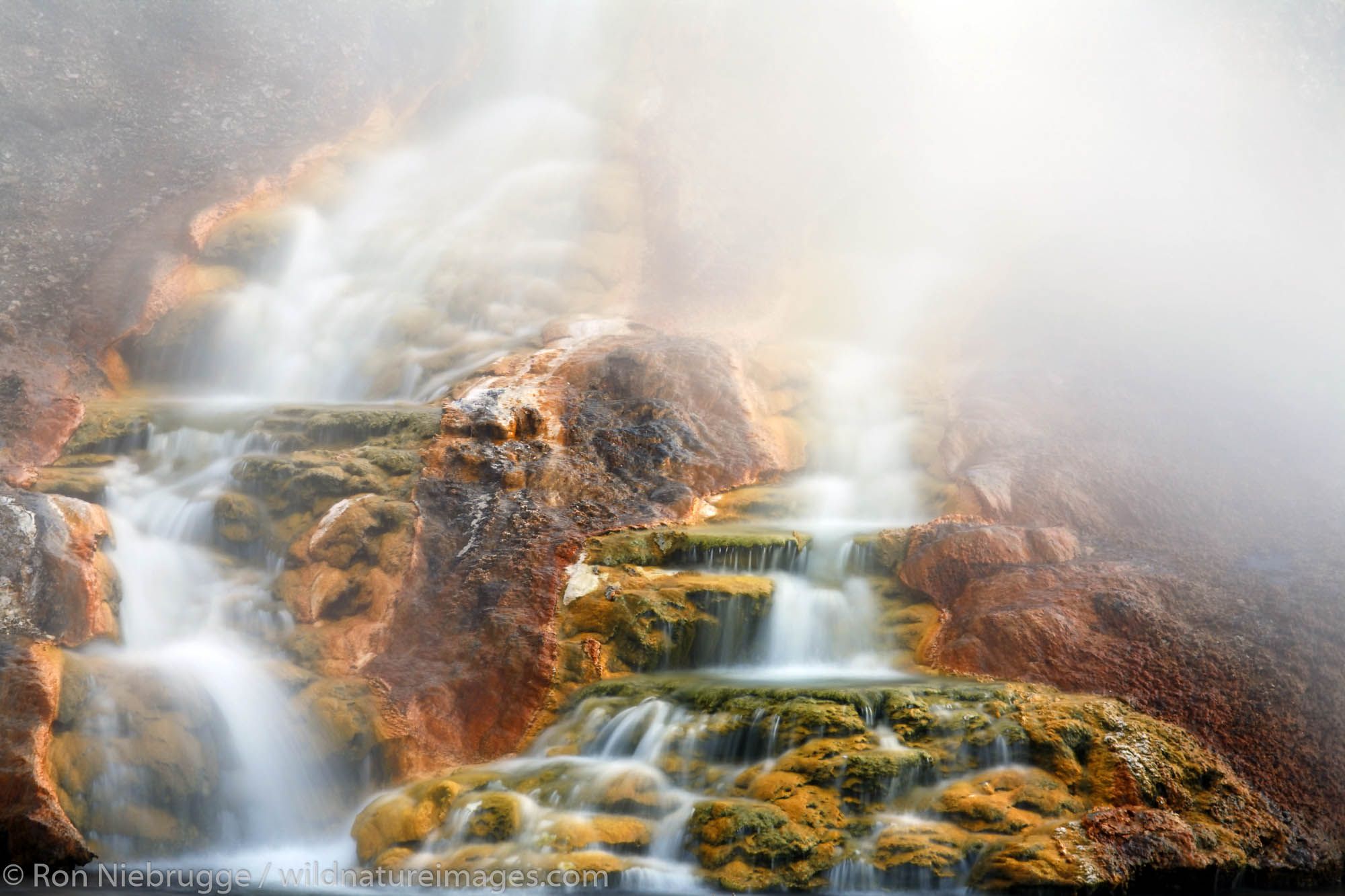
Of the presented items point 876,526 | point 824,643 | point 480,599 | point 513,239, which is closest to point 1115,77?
point 513,239

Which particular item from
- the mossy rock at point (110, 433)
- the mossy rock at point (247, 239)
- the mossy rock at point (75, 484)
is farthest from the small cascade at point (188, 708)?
the mossy rock at point (247, 239)

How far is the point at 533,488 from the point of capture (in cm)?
1250

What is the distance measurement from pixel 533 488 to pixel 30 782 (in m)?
6.14

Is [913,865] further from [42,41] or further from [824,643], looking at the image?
[42,41]

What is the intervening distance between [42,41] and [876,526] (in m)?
21.7

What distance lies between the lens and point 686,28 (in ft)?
90.6

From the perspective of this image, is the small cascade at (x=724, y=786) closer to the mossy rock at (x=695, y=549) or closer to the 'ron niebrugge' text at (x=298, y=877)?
the 'ron niebrugge' text at (x=298, y=877)

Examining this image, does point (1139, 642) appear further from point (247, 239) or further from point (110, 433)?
point (247, 239)

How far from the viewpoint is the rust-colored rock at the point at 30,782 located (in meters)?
7.91

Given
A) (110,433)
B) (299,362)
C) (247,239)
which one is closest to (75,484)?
(110,433)

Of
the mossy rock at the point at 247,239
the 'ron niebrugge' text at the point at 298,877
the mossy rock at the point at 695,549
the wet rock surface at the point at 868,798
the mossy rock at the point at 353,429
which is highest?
the mossy rock at the point at 247,239

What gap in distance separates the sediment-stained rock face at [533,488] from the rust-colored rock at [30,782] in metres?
2.93

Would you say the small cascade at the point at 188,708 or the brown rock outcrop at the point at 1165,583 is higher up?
the brown rock outcrop at the point at 1165,583

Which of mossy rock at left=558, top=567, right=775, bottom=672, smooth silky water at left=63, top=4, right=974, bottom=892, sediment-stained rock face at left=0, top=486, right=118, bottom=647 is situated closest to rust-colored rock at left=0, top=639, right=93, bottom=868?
smooth silky water at left=63, top=4, right=974, bottom=892
